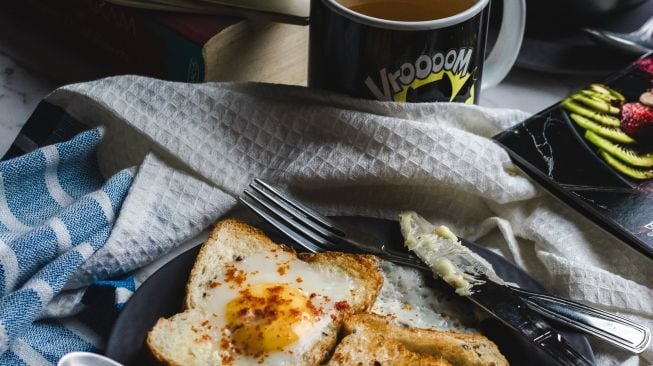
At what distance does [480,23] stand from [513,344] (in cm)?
46

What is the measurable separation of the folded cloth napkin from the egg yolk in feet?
0.73

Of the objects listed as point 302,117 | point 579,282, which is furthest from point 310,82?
point 579,282

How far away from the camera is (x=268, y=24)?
4.86ft

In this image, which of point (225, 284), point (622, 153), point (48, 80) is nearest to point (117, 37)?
point (48, 80)

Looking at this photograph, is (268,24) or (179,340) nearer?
(179,340)

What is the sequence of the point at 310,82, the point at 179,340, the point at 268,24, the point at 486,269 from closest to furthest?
the point at 179,340
the point at 486,269
the point at 310,82
the point at 268,24

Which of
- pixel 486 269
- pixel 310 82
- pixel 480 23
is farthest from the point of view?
pixel 310 82

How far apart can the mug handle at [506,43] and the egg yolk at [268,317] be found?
0.59 m

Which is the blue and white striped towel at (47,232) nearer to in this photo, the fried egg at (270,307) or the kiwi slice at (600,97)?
the fried egg at (270,307)

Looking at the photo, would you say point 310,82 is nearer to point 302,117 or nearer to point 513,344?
point 302,117

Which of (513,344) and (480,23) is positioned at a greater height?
(480,23)

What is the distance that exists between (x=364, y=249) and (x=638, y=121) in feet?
1.80

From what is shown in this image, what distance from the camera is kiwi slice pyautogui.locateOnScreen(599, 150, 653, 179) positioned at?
52.6 inches

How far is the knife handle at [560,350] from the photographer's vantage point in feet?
3.38
